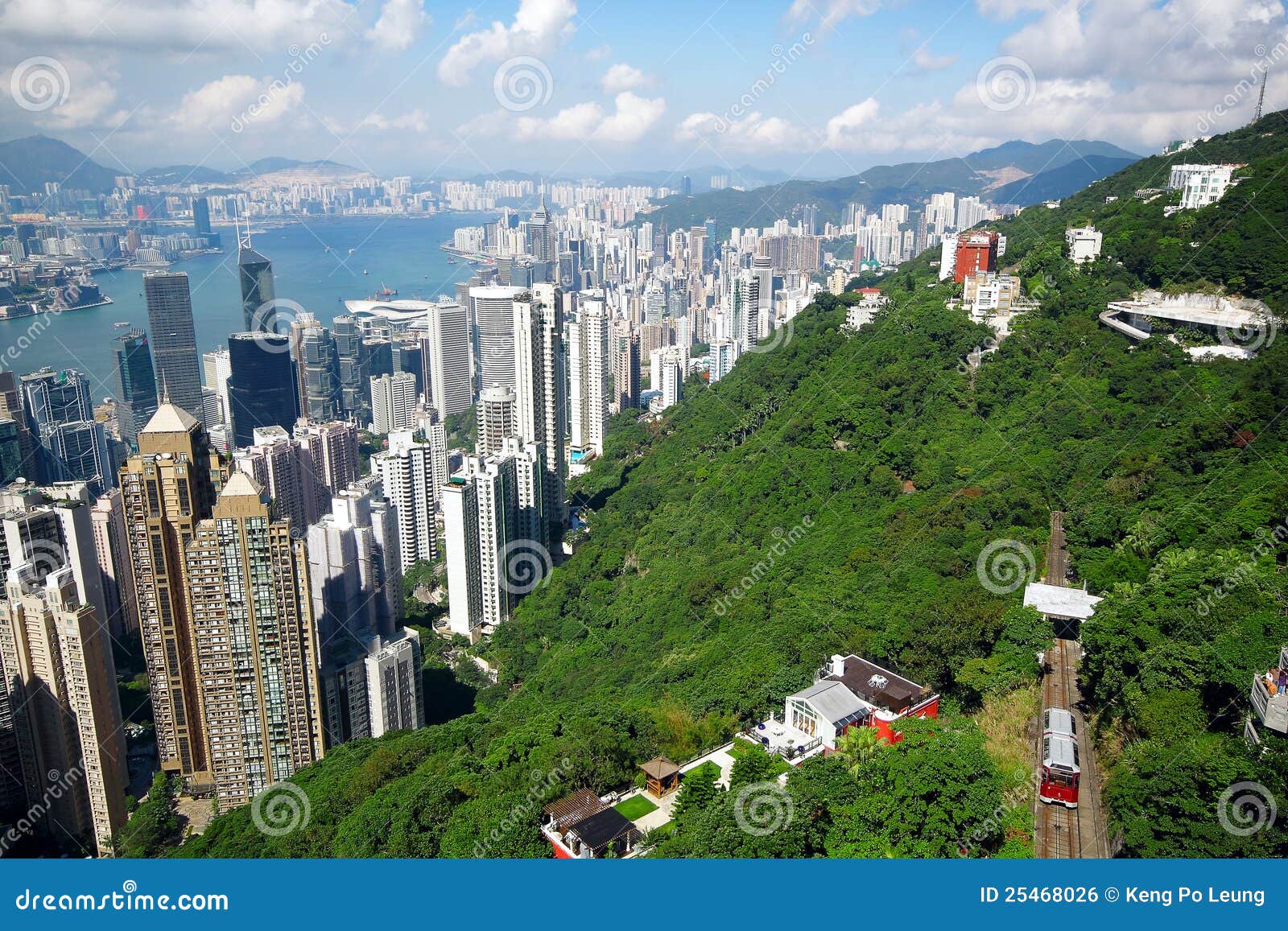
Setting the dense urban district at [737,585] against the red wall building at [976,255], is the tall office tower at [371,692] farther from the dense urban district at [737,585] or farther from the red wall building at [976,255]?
the red wall building at [976,255]

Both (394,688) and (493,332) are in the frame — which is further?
(493,332)

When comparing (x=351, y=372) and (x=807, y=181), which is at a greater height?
(x=807, y=181)

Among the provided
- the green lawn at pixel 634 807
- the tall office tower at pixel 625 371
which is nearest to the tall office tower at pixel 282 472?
the tall office tower at pixel 625 371

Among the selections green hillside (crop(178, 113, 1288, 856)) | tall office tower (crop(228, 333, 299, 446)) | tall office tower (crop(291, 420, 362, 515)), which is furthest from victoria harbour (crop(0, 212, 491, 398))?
green hillside (crop(178, 113, 1288, 856))

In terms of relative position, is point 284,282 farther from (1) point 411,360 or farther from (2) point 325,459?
(2) point 325,459

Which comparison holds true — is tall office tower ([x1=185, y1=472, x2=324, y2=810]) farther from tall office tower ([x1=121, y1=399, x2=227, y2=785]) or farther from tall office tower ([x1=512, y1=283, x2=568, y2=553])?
tall office tower ([x1=512, y1=283, x2=568, y2=553])

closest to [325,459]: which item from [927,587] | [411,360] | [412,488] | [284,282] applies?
[412,488]

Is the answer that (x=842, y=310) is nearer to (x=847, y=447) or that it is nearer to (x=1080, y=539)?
(x=847, y=447)
